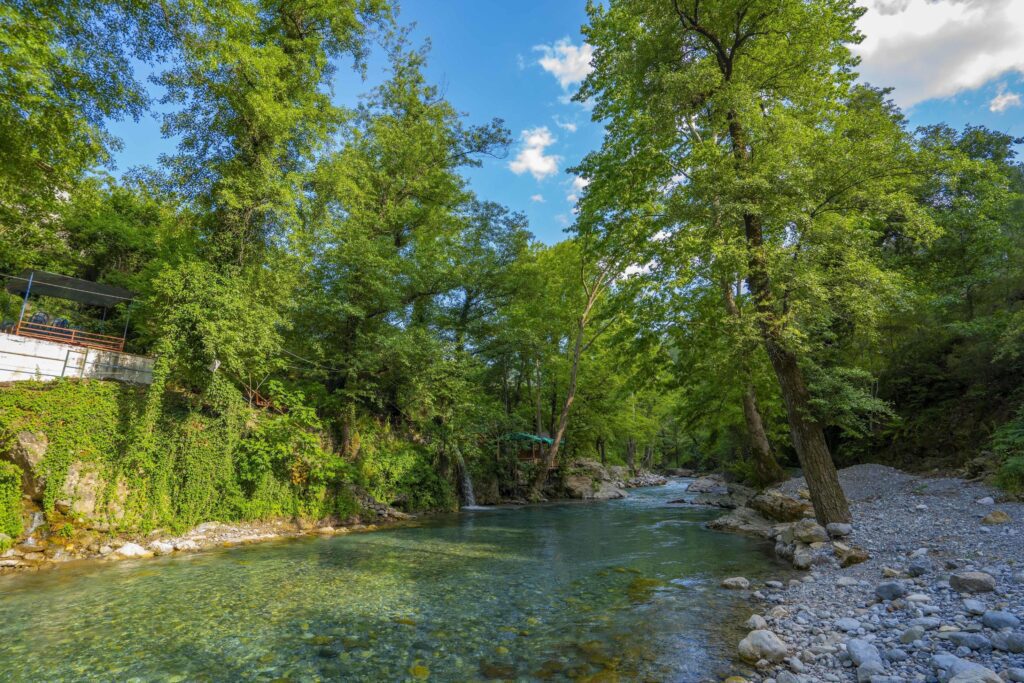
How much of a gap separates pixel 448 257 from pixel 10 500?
15.4m

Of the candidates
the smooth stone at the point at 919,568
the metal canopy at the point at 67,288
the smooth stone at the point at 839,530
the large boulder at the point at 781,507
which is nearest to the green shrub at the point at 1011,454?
the smooth stone at the point at 839,530

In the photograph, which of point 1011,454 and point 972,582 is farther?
point 1011,454

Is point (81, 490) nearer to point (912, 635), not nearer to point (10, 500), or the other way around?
point (10, 500)

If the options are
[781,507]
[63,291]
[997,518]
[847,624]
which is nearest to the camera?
[847,624]

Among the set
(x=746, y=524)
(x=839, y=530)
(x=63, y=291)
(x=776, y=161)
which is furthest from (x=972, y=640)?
(x=63, y=291)

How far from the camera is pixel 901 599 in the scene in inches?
201

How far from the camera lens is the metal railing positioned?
12406 mm

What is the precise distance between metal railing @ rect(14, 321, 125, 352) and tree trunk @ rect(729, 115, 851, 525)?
55.7 ft

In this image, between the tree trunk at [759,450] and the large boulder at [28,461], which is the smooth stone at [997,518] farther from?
the large boulder at [28,461]

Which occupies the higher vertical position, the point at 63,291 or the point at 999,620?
the point at 63,291

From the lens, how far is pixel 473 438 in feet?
65.4

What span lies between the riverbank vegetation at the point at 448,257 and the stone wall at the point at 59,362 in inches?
36.7

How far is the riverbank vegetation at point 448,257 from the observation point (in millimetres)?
8773

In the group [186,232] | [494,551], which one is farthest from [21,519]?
[186,232]
